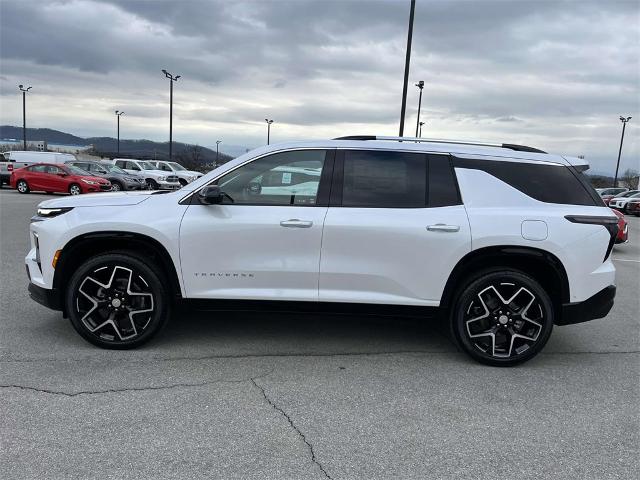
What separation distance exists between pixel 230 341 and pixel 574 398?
2824 millimetres

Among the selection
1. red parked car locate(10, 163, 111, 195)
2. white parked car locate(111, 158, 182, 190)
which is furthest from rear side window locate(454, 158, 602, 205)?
white parked car locate(111, 158, 182, 190)

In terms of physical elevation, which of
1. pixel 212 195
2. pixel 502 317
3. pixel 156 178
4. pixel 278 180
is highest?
pixel 278 180

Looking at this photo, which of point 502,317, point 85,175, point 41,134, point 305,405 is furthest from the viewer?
point 41,134

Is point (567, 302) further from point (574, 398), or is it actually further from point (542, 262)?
point (574, 398)

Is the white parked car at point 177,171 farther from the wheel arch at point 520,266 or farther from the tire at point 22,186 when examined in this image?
the wheel arch at point 520,266

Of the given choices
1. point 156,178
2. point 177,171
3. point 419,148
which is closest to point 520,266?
point 419,148

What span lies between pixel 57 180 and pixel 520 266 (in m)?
22.4

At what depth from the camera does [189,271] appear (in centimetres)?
422

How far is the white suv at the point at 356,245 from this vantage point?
4.12m

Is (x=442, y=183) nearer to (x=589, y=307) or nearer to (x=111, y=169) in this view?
(x=589, y=307)

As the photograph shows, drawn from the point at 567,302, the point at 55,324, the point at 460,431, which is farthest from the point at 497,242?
the point at 55,324

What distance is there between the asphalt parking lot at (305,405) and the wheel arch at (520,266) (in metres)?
0.64

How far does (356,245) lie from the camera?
162 inches

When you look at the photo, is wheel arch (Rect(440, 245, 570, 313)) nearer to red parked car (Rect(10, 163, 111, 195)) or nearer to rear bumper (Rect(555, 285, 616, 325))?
rear bumper (Rect(555, 285, 616, 325))
